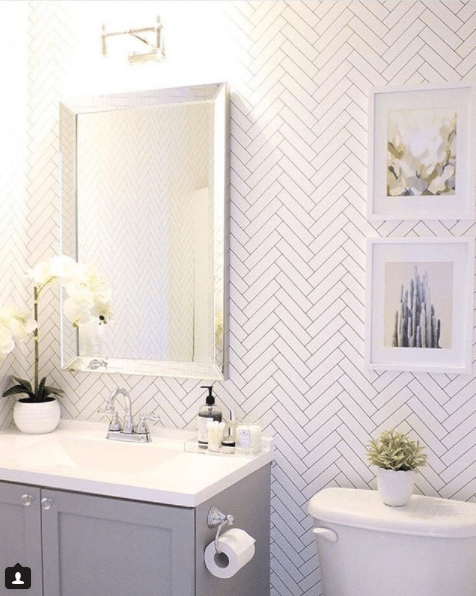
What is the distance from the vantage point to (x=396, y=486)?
188 cm

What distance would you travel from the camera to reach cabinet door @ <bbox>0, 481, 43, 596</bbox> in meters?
1.91

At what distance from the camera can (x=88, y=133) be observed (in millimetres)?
2398

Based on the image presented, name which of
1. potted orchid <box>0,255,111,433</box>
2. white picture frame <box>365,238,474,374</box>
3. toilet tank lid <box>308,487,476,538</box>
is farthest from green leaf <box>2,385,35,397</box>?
white picture frame <box>365,238,474,374</box>

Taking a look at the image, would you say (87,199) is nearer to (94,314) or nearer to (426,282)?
(94,314)

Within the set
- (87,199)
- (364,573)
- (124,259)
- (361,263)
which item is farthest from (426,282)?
(87,199)

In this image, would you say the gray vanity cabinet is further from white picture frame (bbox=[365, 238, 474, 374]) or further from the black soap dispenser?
white picture frame (bbox=[365, 238, 474, 374])

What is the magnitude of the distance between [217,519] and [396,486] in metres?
0.49

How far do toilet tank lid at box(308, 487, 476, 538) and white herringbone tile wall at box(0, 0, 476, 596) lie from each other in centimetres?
12

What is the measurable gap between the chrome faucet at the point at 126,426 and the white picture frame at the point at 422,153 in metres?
0.96

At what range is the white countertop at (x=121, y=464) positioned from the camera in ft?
5.78

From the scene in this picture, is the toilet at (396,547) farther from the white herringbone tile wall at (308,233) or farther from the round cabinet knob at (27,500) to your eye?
the round cabinet knob at (27,500)

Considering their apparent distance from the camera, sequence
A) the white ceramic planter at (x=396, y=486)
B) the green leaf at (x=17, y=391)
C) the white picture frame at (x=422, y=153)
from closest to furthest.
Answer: the white ceramic planter at (x=396, y=486), the white picture frame at (x=422, y=153), the green leaf at (x=17, y=391)

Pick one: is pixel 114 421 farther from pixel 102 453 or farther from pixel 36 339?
pixel 36 339

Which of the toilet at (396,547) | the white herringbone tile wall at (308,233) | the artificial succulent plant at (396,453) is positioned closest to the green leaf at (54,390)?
the white herringbone tile wall at (308,233)
